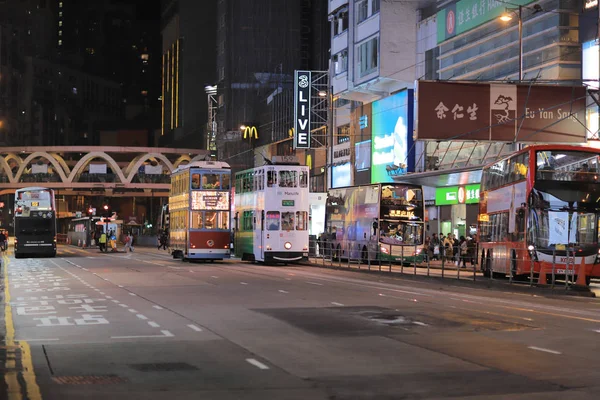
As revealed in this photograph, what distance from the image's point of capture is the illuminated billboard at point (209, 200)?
4525cm

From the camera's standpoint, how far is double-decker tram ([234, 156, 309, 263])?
4397 cm

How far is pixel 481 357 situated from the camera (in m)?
12.4

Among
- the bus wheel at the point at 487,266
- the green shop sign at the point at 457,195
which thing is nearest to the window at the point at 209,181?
the green shop sign at the point at 457,195

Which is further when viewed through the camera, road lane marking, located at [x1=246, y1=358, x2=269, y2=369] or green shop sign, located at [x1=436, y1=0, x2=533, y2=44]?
green shop sign, located at [x1=436, y1=0, x2=533, y2=44]

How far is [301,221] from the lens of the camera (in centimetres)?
4466

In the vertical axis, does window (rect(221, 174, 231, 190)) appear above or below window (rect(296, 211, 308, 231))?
above

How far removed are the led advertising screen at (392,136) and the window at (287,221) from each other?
34.0 feet

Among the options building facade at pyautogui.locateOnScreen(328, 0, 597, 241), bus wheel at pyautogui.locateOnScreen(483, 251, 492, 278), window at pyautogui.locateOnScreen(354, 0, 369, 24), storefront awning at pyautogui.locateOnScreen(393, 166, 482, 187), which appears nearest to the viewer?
bus wheel at pyautogui.locateOnScreen(483, 251, 492, 278)

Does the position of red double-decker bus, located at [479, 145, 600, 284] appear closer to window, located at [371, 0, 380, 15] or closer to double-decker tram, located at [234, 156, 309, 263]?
double-decker tram, located at [234, 156, 309, 263]

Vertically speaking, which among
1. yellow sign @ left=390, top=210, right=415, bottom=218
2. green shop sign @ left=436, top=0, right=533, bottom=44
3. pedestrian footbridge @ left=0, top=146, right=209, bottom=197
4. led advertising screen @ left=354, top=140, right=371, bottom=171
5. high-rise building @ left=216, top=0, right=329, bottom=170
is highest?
high-rise building @ left=216, top=0, right=329, bottom=170

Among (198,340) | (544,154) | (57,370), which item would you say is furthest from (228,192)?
(57,370)

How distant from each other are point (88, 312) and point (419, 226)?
27583 mm

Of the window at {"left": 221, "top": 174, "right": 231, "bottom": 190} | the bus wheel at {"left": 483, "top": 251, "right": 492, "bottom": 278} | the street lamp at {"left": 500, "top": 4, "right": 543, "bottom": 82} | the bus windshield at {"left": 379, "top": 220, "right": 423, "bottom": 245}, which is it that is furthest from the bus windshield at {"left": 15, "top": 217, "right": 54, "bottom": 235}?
the bus wheel at {"left": 483, "top": 251, "right": 492, "bottom": 278}

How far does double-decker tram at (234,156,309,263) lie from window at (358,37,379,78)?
13.0 metres
